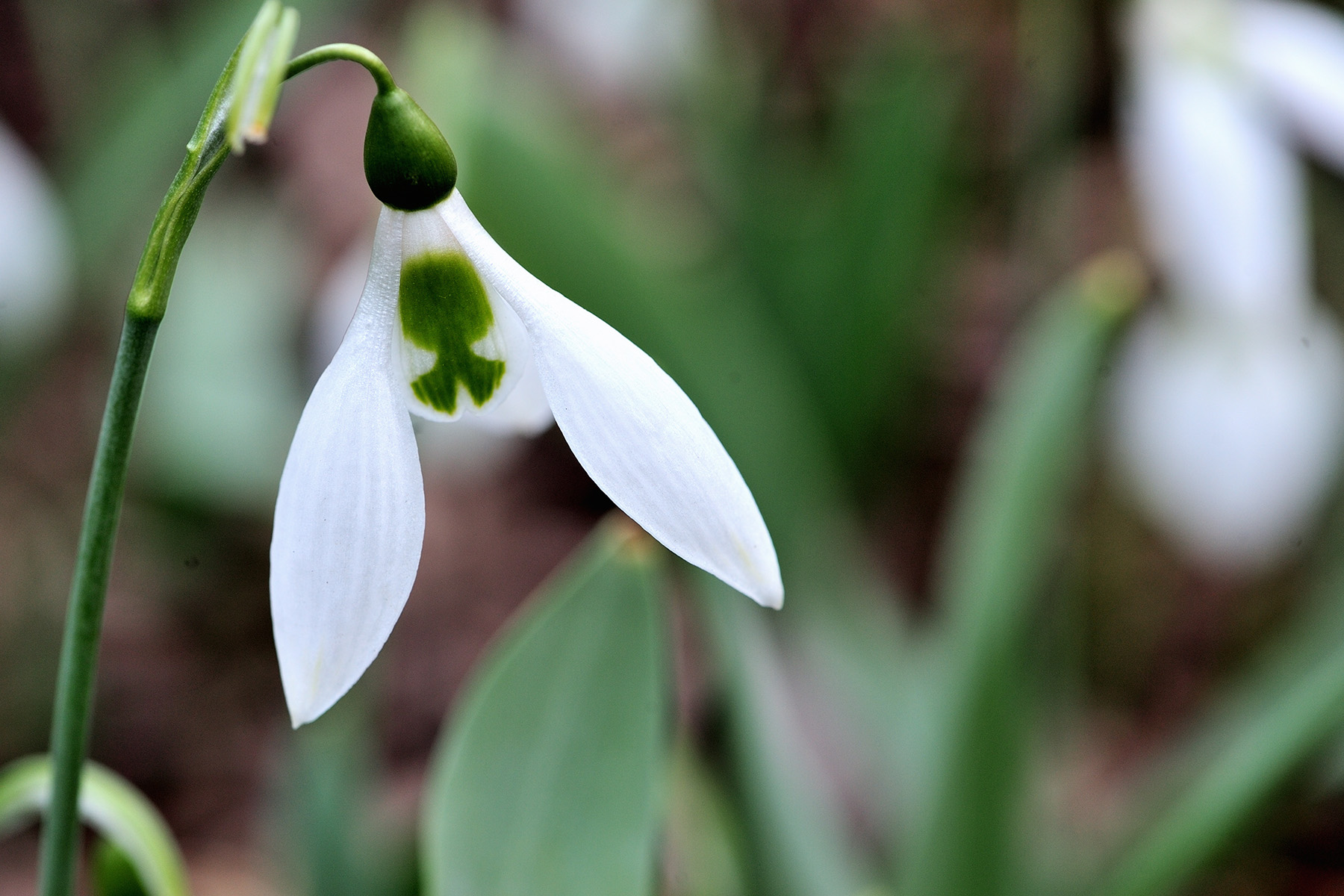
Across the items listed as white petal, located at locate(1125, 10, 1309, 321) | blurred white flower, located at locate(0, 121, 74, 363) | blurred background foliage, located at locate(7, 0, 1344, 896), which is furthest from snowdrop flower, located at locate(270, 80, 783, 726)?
blurred white flower, located at locate(0, 121, 74, 363)

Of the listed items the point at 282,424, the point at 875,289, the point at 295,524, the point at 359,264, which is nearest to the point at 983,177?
the point at 875,289

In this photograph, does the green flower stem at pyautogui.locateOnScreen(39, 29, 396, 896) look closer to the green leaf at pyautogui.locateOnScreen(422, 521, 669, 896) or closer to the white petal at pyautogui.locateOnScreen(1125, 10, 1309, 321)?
the green leaf at pyautogui.locateOnScreen(422, 521, 669, 896)

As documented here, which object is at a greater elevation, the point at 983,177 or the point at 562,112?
the point at 983,177

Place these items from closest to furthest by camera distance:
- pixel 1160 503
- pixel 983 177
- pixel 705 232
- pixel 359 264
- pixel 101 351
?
1. pixel 359 264
2. pixel 1160 503
3. pixel 705 232
4. pixel 101 351
5. pixel 983 177

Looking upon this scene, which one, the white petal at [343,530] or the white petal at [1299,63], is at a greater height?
the white petal at [1299,63]

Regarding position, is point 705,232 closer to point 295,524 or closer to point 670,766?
point 670,766

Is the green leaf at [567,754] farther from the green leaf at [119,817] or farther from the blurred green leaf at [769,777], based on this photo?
the blurred green leaf at [769,777]

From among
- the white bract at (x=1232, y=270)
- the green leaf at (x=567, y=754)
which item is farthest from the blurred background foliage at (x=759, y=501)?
the white bract at (x=1232, y=270)
